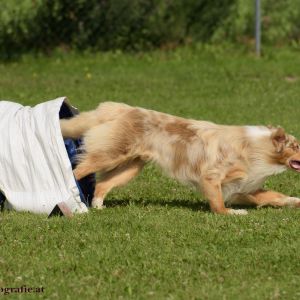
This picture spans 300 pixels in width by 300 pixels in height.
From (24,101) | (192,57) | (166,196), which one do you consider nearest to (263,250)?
(166,196)

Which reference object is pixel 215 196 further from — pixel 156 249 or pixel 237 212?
pixel 156 249

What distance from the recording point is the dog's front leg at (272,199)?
8.66 m

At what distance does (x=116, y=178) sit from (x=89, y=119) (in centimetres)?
71

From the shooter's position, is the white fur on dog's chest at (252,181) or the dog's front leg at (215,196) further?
the white fur on dog's chest at (252,181)

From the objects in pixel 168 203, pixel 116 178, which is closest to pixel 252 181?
pixel 168 203

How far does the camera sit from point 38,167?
829 cm

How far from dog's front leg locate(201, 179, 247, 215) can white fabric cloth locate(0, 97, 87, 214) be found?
1.20 m

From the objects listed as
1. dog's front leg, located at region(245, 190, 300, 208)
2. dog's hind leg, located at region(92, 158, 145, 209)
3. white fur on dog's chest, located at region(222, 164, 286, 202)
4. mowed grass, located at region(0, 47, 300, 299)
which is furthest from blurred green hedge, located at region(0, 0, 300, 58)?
white fur on dog's chest, located at region(222, 164, 286, 202)

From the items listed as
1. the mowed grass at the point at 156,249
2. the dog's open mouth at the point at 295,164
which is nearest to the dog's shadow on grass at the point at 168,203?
the mowed grass at the point at 156,249

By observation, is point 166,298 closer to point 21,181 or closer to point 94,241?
point 94,241

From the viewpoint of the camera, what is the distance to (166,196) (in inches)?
366

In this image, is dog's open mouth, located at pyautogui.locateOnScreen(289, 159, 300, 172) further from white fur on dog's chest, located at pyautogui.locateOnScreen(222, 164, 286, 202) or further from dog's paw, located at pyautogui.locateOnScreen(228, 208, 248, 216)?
dog's paw, located at pyautogui.locateOnScreen(228, 208, 248, 216)

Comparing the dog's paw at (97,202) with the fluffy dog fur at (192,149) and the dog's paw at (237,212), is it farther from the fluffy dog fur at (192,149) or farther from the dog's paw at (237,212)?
the dog's paw at (237,212)

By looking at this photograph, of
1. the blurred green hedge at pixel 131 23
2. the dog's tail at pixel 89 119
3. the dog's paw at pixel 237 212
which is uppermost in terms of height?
the dog's tail at pixel 89 119
